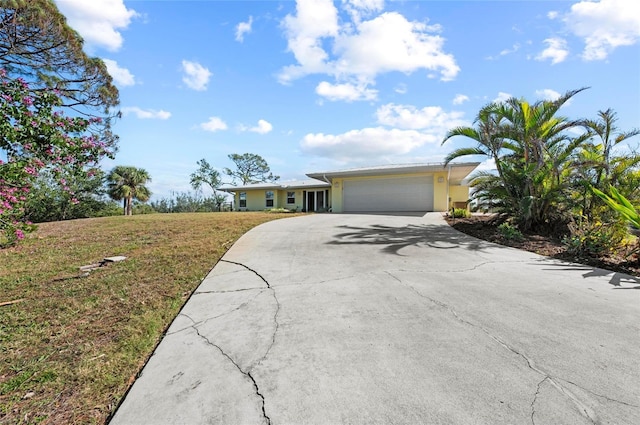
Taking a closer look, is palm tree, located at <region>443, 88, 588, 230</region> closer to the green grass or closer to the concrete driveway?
the concrete driveway

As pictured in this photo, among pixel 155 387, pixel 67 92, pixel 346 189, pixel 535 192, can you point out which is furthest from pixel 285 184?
pixel 155 387

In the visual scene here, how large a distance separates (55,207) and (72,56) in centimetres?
1637

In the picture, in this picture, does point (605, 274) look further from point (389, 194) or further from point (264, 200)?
point (264, 200)

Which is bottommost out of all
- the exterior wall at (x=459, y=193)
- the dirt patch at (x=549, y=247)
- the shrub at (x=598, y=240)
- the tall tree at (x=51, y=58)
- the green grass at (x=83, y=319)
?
the green grass at (x=83, y=319)

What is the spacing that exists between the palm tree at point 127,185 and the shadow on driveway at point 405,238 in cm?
2064

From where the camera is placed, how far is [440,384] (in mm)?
2188

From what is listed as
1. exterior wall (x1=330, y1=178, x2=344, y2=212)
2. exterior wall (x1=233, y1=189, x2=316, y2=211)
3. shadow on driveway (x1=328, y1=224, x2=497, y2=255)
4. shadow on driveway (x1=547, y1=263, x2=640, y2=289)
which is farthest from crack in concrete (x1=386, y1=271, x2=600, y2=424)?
exterior wall (x1=233, y1=189, x2=316, y2=211)

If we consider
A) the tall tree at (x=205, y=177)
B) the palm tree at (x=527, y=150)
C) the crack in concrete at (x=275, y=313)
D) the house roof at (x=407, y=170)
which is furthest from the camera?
the tall tree at (x=205, y=177)

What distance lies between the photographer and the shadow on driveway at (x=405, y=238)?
7.46m

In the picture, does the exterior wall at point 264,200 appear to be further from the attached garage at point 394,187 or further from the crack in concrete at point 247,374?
the crack in concrete at point 247,374

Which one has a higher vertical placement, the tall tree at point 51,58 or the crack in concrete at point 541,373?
the tall tree at point 51,58

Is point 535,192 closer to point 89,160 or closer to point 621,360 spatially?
point 621,360

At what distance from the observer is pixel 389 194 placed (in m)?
18.3

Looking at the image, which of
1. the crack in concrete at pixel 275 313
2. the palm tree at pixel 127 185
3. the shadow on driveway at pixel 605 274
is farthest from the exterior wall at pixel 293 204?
the shadow on driveway at pixel 605 274
